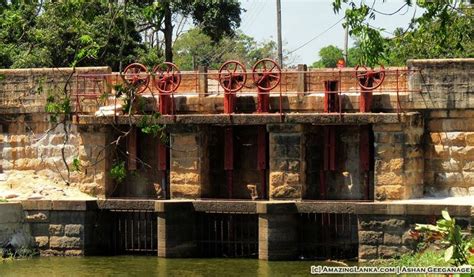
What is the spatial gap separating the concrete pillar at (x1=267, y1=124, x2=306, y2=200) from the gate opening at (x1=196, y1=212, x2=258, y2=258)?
1185mm

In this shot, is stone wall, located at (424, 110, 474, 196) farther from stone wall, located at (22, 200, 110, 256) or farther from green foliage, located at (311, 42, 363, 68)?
green foliage, located at (311, 42, 363, 68)

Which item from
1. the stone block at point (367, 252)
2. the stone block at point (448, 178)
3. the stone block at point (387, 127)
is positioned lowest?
the stone block at point (367, 252)

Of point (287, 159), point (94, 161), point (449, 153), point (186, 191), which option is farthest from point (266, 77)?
point (94, 161)

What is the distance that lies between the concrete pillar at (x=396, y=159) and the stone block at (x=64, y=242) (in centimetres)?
662

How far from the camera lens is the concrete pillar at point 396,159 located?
24500 mm

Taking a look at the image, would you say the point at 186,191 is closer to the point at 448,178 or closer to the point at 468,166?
the point at 448,178

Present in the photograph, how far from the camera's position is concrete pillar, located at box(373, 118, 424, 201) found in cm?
2450

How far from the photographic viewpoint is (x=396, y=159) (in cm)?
2450

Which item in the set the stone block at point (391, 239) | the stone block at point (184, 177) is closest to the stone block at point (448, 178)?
the stone block at point (391, 239)

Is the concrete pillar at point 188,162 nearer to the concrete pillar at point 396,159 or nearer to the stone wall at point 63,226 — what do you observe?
the stone wall at point 63,226

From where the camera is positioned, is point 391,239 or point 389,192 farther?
point 389,192

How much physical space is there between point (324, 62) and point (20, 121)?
57.4m

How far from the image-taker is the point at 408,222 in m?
23.4

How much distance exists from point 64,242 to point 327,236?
19.0 ft
